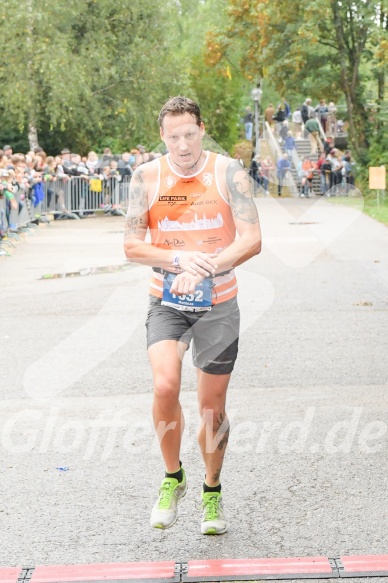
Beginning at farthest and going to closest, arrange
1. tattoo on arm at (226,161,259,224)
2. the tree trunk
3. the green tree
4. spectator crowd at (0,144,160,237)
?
1. the tree trunk
2. the green tree
3. spectator crowd at (0,144,160,237)
4. tattoo on arm at (226,161,259,224)

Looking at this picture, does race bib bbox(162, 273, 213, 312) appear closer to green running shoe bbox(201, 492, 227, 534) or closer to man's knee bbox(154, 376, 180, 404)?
man's knee bbox(154, 376, 180, 404)

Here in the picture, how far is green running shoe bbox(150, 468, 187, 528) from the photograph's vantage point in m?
4.75

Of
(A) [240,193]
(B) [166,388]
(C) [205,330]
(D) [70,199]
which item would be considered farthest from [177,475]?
(D) [70,199]

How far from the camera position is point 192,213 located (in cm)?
483

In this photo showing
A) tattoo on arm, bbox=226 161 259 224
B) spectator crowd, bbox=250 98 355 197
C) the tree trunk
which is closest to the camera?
tattoo on arm, bbox=226 161 259 224

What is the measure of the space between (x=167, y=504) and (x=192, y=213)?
1.25 metres

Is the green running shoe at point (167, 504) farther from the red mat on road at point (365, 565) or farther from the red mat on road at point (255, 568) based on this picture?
the red mat on road at point (365, 565)

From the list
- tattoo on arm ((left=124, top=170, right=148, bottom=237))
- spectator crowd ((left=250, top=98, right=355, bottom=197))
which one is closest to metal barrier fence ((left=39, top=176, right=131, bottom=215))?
spectator crowd ((left=250, top=98, right=355, bottom=197))

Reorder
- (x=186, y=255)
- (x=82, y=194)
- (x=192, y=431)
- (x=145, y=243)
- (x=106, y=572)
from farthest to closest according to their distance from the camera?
(x=82, y=194)
(x=192, y=431)
(x=145, y=243)
(x=186, y=255)
(x=106, y=572)

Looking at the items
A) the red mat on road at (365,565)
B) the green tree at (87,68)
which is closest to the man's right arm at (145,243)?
the red mat on road at (365,565)

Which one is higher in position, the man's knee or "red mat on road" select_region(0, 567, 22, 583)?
the man's knee

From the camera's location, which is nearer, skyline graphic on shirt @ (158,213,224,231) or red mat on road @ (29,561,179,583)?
red mat on road @ (29,561,179,583)

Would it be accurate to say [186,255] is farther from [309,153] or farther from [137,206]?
[309,153]

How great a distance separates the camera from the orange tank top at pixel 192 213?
484 centimetres
